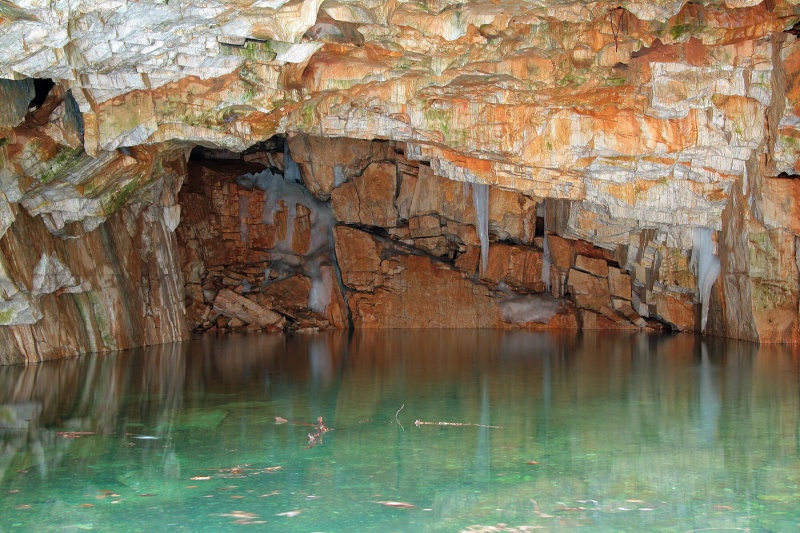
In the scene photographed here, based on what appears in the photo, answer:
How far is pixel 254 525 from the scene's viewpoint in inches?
200

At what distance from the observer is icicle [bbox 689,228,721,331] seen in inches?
750

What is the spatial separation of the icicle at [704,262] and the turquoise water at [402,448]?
5198 mm

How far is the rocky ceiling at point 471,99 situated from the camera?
390 inches

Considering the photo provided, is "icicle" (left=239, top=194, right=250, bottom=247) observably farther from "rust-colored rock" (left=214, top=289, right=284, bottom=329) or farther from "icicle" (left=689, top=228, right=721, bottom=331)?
"icicle" (left=689, top=228, right=721, bottom=331)

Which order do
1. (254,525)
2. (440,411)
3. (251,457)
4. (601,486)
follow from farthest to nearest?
1. (440,411)
2. (251,457)
3. (601,486)
4. (254,525)

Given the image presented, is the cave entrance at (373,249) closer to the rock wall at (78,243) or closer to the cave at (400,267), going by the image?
the cave at (400,267)

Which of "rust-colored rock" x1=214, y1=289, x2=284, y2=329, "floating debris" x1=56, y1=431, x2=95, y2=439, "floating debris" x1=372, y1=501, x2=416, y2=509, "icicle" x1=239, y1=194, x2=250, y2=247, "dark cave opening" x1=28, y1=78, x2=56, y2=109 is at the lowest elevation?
"floating debris" x1=56, y1=431, x2=95, y2=439

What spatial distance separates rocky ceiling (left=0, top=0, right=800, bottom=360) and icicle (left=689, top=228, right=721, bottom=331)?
0.66 ft

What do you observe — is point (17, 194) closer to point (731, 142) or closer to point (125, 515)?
point (125, 515)

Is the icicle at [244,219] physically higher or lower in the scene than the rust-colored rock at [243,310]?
higher

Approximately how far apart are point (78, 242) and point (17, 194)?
3991 mm

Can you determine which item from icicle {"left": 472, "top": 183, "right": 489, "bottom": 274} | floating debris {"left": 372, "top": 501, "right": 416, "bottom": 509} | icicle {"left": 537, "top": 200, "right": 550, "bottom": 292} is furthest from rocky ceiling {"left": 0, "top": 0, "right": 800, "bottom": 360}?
icicle {"left": 537, "top": 200, "right": 550, "bottom": 292}

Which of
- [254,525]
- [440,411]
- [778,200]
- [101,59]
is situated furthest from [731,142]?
[254,525]

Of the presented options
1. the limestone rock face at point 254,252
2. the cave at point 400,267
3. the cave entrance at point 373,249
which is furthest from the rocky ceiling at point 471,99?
the limestone rock face at point 254,252
